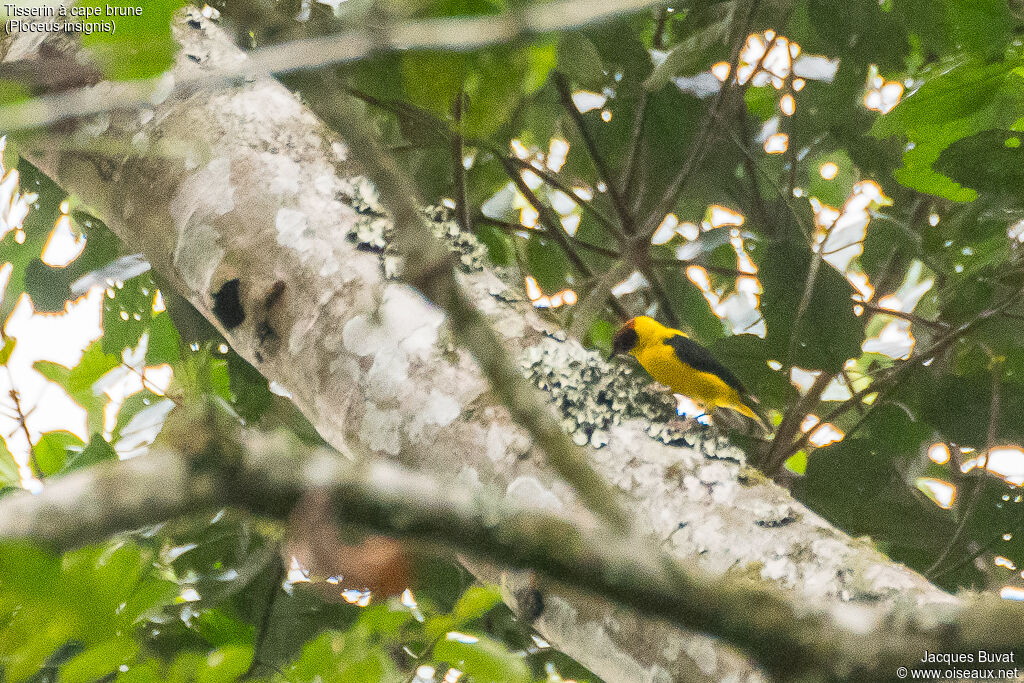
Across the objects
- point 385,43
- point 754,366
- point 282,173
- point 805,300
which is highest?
point 805,300

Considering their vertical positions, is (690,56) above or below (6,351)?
above

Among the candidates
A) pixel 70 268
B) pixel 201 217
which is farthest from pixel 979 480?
pixel 70 268

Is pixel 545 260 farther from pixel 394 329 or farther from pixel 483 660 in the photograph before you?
pixel 483 660

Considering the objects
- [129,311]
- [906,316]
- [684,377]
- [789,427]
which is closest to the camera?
[789,427]

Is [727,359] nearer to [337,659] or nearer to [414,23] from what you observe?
[337,659]

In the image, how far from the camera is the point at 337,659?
1080 mm

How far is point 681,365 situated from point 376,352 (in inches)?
72.7

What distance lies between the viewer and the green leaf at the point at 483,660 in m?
1.02

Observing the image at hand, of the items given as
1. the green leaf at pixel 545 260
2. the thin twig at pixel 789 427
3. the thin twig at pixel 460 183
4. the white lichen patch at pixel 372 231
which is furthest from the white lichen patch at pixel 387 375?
the green leaf at pixel 545 260

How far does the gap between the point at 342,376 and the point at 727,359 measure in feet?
4.64

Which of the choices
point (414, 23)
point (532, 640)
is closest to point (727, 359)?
point (532, 640)

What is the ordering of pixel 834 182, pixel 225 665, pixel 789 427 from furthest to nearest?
pixel 834 182
pixel 789 427
pixel 225 665

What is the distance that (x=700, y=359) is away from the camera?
283 cm

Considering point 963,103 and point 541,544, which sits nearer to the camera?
point 541,544
